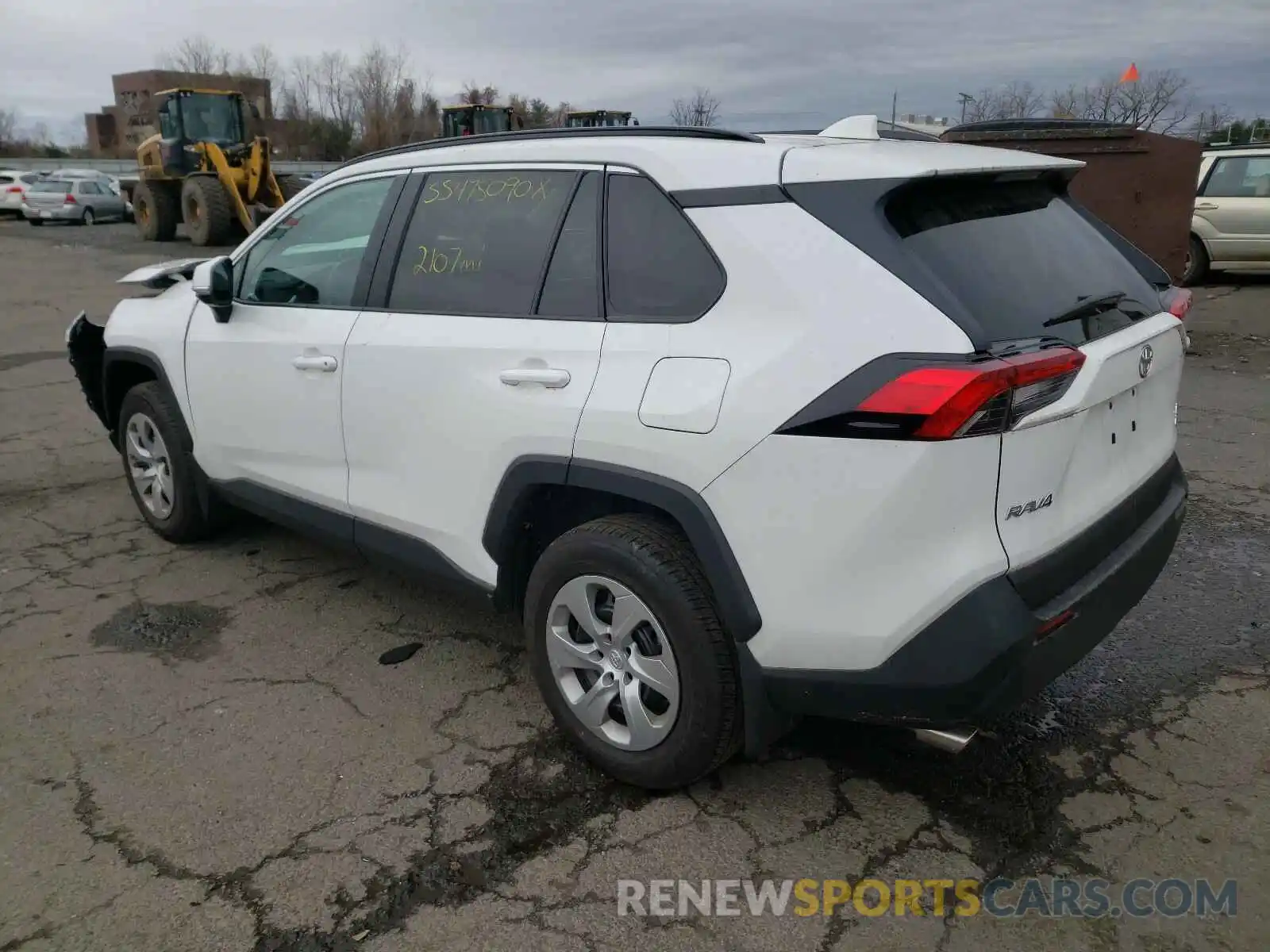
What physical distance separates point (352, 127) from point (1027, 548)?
197 feet

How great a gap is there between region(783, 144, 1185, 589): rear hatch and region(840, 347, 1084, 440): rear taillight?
0.05 ft

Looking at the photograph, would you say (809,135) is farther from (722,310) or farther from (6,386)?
(6,386)

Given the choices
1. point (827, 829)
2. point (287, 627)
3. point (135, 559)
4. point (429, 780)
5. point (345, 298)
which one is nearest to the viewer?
point (827, 829)

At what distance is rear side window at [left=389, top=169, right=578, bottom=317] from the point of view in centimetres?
312

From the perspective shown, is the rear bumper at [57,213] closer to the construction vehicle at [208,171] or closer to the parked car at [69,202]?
the parked car at [69,202]

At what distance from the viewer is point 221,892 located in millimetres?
2578

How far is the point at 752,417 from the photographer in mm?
2457

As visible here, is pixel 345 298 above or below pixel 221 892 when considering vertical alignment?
above

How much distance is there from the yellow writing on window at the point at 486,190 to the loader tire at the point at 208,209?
59.6ft

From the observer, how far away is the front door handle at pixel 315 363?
142 inches

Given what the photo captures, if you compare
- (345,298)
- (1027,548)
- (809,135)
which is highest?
(809,135)

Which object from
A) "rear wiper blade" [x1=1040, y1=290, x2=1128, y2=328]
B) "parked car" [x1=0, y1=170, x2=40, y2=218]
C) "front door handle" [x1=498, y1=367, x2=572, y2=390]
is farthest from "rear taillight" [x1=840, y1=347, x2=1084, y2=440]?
"parked car" [x1=0, y1=170, x2=40, y2=218]

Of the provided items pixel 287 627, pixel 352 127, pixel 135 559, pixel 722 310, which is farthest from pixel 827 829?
pixel 352 127

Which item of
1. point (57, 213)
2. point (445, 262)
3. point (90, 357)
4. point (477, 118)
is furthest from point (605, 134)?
point (57, 213)
